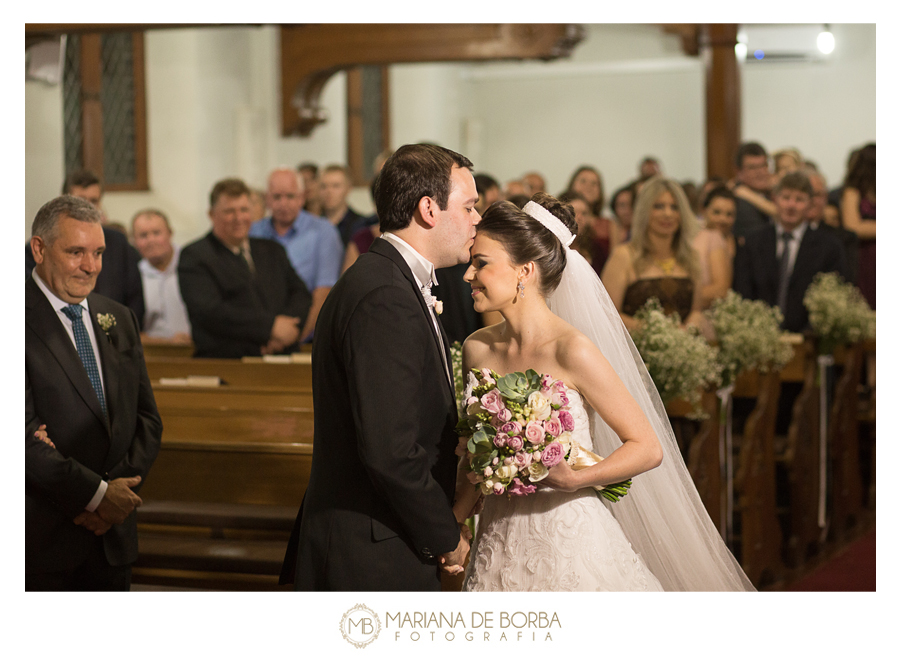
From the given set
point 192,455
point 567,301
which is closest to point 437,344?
point 567,301

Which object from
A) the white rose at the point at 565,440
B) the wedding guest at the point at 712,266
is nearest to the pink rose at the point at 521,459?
the white rose at the point at 565,440

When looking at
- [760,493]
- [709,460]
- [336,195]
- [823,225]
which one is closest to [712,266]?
[823,225]

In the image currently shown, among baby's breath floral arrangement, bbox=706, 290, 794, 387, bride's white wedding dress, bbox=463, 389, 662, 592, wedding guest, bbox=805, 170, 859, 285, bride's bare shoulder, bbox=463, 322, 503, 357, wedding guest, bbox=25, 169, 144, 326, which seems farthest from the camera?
wedding guest, bbox=805, 170, 859, 285

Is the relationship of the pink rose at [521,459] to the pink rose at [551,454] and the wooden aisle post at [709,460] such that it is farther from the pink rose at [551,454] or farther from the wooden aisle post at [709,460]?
the wooden aisle post at [709,460]

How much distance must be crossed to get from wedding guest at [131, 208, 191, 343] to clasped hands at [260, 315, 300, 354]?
171 centimetres

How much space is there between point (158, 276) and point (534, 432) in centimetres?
495

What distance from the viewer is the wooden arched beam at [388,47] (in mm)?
6152

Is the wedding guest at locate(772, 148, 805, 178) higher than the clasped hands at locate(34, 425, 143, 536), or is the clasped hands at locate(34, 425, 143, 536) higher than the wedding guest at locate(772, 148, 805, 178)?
the wedding guest at locate(772, 148, 805, 178)

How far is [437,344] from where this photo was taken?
244 cm

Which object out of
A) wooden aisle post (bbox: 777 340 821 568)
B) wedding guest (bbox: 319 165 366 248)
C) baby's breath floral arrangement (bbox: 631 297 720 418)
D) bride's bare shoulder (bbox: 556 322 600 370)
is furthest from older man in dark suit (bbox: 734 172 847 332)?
bride's bare shoulder (bbox: 556 322 600 370)
